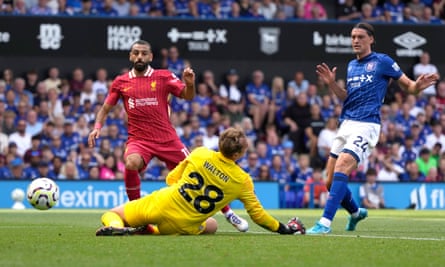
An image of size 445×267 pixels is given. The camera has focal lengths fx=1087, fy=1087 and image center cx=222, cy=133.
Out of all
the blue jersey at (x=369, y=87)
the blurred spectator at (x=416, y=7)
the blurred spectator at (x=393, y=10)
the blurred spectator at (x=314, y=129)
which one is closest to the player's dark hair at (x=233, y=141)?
the blue jersey at (x=369, y=87)

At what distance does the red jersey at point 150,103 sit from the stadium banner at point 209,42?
13.6 metres

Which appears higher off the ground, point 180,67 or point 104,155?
point 180,67

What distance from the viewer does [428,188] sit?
2517cm

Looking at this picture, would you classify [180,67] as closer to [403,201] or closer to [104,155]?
[104,155]

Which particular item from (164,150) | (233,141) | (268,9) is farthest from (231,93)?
(233,141)

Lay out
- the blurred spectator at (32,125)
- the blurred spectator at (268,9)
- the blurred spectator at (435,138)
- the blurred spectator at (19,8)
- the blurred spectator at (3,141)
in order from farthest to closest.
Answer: the blurred spectator at (268,9)
the blurred spectator at (435,138)
the blurred spectator at (19,8)
the blurred spectator at (32,125)
the blurred spectator at (3,141)

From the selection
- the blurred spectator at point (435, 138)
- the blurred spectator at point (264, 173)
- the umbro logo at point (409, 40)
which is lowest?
the blurred spectator at point (264, 173)

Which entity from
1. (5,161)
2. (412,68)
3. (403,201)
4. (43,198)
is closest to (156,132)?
(43,198)

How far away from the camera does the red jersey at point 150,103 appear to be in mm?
13461

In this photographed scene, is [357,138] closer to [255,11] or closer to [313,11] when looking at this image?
[255,11]

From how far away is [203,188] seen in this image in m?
10.5

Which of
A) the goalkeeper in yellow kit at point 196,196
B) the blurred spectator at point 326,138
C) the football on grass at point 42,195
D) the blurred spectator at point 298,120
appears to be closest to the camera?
the goalkeeper in yellow kit at point 196,196

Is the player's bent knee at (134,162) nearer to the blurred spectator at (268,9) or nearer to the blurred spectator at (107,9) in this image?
the blurred spectator at (107,9)

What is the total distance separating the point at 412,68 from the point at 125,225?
19638 millimetres
